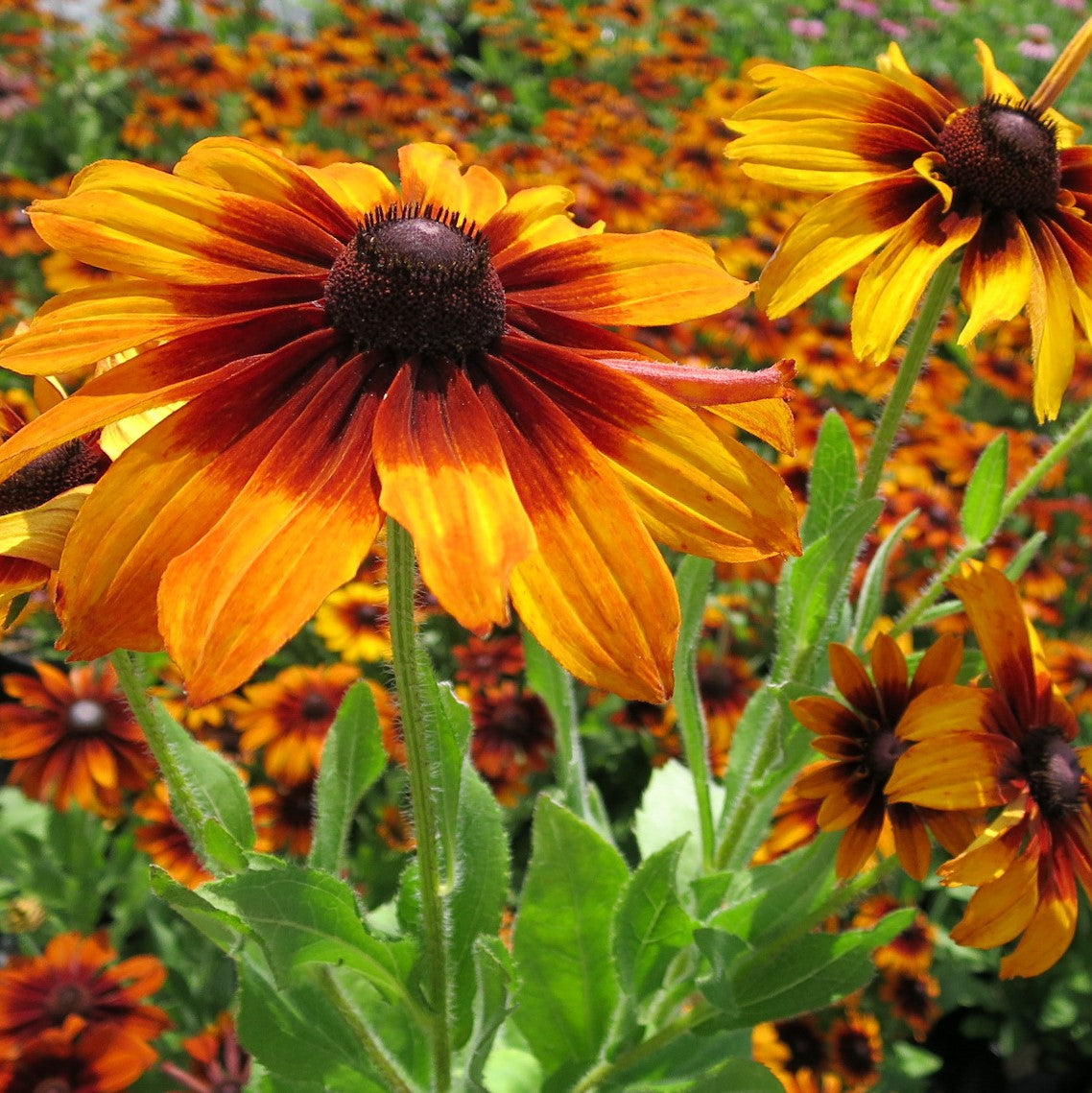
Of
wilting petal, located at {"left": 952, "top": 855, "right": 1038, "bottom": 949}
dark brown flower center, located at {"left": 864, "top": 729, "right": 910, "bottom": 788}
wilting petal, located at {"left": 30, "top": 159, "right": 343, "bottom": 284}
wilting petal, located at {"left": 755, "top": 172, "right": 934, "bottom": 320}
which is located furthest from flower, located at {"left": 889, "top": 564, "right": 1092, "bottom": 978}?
wilting petal, located at {"left": 30, "top": 159, "right": 343, "bottom": 284}

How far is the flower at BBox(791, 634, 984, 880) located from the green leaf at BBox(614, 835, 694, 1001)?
0.55 ft

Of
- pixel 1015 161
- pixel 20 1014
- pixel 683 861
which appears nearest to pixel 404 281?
pixel 1015 161

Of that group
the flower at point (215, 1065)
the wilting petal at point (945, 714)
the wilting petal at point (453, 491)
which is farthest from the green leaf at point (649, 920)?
the flower at point (215, 1065)

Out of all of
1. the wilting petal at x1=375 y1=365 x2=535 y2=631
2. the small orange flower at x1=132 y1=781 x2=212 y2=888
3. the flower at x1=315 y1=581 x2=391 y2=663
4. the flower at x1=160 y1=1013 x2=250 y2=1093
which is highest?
the wilting petal at x1=375 y1=365 x2=535 y2=631

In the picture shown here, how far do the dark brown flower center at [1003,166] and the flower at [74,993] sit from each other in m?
1.60

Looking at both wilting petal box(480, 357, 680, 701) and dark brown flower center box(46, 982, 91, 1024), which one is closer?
wilting petal box(480, 357, 680, 701)

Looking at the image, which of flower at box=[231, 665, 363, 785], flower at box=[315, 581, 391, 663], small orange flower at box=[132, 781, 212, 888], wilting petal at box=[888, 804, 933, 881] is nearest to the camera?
wilting petal at box=[888, 804, 933, 881]

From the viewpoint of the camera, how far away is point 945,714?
104cm

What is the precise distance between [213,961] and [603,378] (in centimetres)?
172

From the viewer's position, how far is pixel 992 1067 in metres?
2.39

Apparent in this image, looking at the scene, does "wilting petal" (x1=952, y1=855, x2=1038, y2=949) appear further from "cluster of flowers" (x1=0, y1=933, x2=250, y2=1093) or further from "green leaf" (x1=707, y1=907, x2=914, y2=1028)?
"cluster of flowers" (x1=0, y1=933, x2=250, y2=1093)

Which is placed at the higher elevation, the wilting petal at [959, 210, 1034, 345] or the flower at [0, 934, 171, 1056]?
the wilting petal at [959, 210, 1034, 345]

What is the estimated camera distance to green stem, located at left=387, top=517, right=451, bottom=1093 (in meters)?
0.74

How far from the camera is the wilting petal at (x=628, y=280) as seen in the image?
869mm
